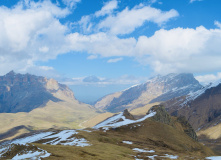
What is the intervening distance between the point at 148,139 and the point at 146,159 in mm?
60441

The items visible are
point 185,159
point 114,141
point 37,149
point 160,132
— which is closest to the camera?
point 37,149

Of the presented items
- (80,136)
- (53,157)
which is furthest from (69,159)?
(80,136)

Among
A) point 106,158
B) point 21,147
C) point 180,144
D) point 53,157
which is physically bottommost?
point 180,144

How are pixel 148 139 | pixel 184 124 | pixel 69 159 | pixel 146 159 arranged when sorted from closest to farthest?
pixel 69 159 < pixel 146 159 < pixel 148 139 < pixel 184 124

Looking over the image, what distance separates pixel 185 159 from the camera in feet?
237

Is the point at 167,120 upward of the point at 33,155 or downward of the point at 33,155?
downward

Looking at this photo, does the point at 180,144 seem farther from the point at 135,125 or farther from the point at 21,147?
the point at 21,147

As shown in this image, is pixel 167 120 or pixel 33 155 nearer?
pixel 33 155

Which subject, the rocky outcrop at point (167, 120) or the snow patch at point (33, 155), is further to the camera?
the rocky outcrop at point (167, 120)

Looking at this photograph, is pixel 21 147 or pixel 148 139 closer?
pixel 21 147

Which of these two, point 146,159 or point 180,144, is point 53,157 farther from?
point 180,144

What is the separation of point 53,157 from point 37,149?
8.74 meters

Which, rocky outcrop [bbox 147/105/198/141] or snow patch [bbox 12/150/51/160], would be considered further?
rocky outcrop [bbox 147/105/198/141]

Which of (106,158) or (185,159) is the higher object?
(106,158)
